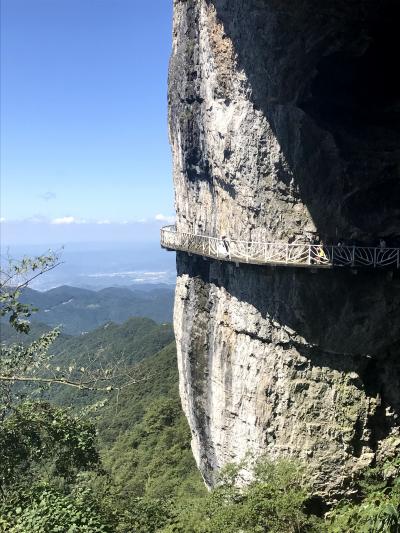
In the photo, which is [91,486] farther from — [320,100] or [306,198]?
[320,100]

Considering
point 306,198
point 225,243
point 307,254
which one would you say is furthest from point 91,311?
point 306,198

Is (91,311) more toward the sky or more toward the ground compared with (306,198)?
more toward the ground

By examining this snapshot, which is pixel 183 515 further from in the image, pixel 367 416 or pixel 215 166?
pixel 215 166

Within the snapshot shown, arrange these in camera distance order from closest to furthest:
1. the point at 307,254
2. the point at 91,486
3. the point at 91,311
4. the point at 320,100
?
1. the point at 91,486
2. the point at 307,254
3. the point at 320,100
4. the point at 91,311

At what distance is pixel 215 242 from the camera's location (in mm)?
16109

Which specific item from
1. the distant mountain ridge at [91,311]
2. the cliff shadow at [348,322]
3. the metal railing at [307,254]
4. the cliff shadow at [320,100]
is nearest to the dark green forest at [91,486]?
the cliff shadow at [348,322]

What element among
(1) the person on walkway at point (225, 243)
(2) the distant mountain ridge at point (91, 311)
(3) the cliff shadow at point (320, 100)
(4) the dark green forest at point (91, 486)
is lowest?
(2) the distant mountain ridge at point (91, 311)

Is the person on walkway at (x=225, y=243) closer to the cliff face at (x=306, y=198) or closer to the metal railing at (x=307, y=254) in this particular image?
the metal railing at (x=307, y=254)

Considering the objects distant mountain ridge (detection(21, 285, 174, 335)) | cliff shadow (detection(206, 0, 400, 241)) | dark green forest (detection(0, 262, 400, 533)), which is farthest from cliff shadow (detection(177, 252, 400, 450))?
distant mountain ridge (detection(21, 285, 174, 335))

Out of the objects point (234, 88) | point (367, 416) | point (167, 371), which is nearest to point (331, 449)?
point (367, 416)

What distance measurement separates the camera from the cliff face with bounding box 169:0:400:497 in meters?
12.9

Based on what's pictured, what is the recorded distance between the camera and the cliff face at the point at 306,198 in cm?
1291

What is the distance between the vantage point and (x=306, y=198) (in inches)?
529

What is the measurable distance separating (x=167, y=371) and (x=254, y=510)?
30.3m
